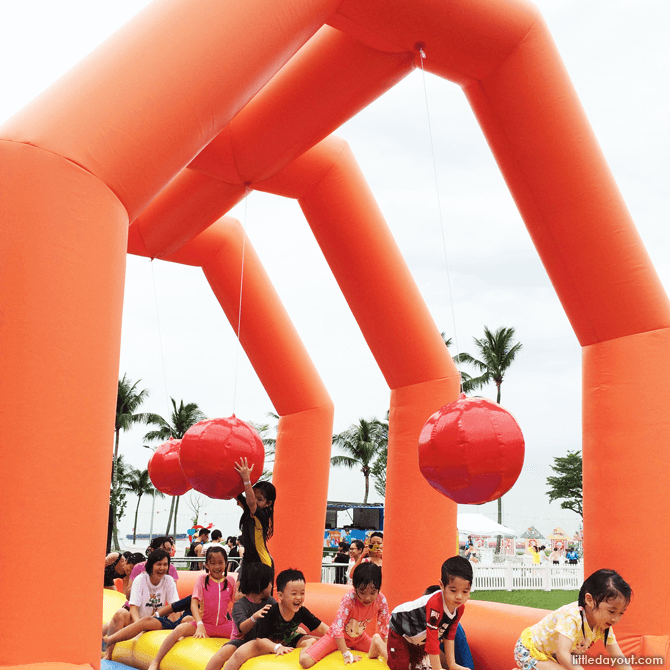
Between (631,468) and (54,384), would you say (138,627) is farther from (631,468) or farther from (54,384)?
(631,468)

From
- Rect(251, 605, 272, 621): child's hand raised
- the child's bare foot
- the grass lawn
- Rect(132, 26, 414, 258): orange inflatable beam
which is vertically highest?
Rect(132, 26, 414, 258): orange inflatable beam

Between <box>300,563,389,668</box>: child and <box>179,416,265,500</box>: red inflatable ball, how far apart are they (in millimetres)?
981

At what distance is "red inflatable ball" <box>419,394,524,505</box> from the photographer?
11.8 feet

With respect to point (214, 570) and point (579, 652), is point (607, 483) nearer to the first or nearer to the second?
point (579, 652)

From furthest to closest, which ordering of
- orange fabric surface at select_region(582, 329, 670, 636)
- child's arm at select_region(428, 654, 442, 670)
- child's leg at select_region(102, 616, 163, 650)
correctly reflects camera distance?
1. child's leg at select_region(102, 616, 163, 650)
2. orange fabric surface at select_region(582, 329, 670, 636)
3. child's arm at select_region(428, 654, 442, 670)

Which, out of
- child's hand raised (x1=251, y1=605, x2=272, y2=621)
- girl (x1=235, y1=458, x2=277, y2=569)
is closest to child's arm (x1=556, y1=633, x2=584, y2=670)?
child's hand raised (x1=251, y1=605, x2=272, y2=621)

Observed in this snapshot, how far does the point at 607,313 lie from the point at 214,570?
338 centimetres

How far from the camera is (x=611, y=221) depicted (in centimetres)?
434

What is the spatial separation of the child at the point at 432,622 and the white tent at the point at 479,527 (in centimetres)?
1905

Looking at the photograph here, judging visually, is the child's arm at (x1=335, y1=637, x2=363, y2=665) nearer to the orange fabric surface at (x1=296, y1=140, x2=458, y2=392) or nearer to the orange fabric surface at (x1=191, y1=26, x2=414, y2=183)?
the orange fabric surface at (x1=296, y1=140, x2=458, y2=392)

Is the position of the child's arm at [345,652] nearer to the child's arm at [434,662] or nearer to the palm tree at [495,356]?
the child's arm at [434,662]

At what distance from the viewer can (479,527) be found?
2342cm

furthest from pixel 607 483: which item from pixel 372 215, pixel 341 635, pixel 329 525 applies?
pixel 329 525

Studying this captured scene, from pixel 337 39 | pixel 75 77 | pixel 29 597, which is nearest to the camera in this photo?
pixel 29 597
